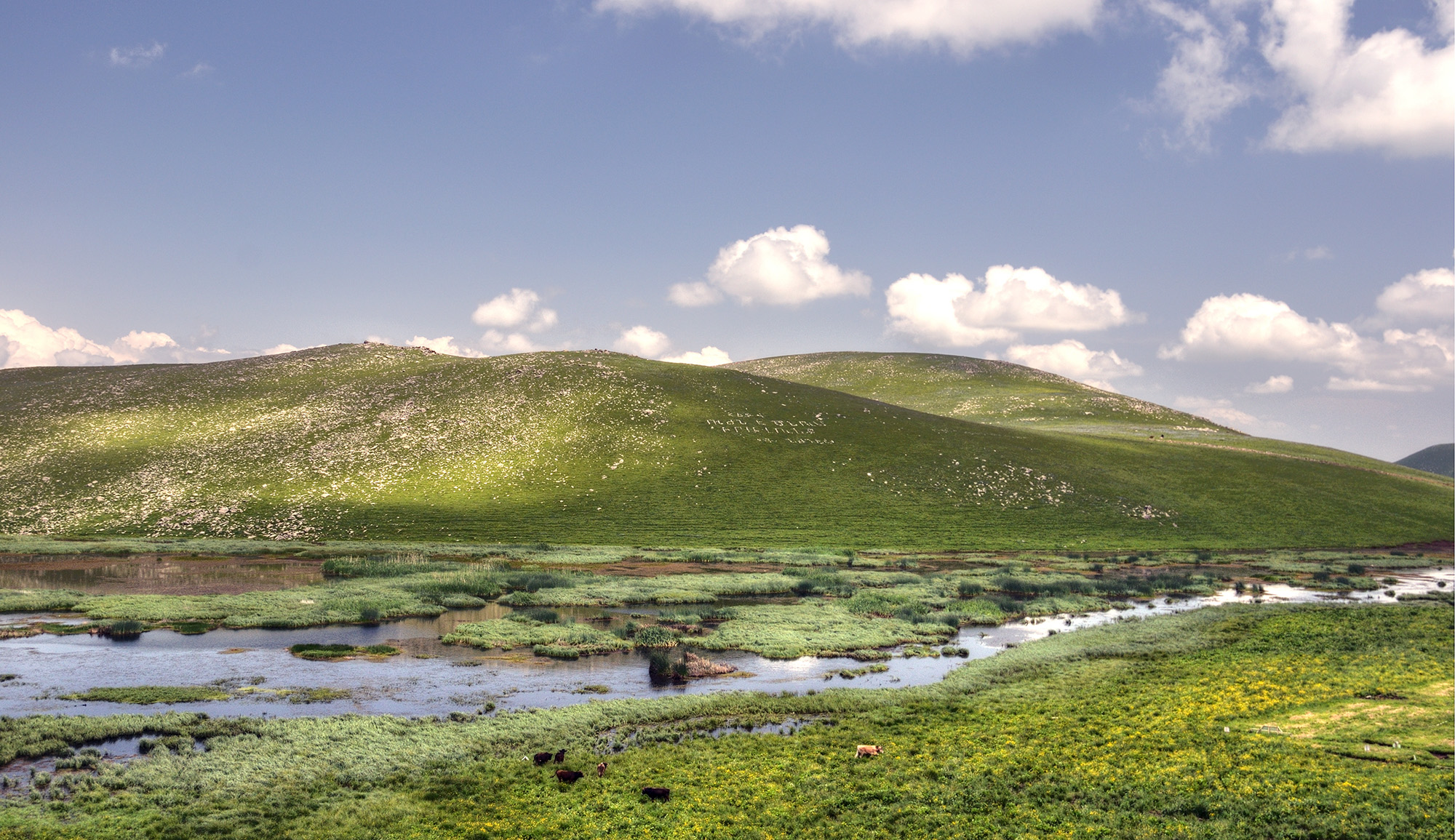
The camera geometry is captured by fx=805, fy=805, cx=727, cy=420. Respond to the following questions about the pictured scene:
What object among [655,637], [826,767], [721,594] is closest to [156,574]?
[721,594]

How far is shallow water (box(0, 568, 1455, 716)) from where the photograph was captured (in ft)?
92.1

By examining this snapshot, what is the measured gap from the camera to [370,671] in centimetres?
3303

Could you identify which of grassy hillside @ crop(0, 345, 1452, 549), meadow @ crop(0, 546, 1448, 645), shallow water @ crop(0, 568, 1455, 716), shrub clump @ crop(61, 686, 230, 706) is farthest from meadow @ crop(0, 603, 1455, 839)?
grassy hillside @ crop(0, 345, 1452, 549)

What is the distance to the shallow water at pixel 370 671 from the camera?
2806cm

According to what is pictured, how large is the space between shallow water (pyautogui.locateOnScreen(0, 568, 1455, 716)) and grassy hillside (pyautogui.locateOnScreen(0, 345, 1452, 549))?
4155cm

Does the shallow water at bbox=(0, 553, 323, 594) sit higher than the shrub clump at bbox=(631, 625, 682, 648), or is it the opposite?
the shallow water at bbox=(0, 553, 323, 594)

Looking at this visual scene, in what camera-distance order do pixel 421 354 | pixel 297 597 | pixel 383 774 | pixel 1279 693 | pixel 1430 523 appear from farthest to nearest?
pixel 421 354, pixel 1430 523, pixel 297 597, pixel 1279 693, pixel 383 774

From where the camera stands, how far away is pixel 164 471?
9606cm

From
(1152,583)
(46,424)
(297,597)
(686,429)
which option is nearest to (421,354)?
(46,424)

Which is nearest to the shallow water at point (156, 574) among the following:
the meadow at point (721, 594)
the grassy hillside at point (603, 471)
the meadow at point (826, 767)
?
the meadow at point (721, 594)

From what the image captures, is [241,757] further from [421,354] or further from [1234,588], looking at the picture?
[421,354]

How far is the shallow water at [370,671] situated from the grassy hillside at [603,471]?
136 ft

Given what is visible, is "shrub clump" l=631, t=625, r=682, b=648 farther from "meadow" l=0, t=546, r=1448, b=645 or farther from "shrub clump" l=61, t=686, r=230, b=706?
"shrub clump" l=61, t=686, r=230, b=706

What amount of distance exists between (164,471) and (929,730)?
102 m
